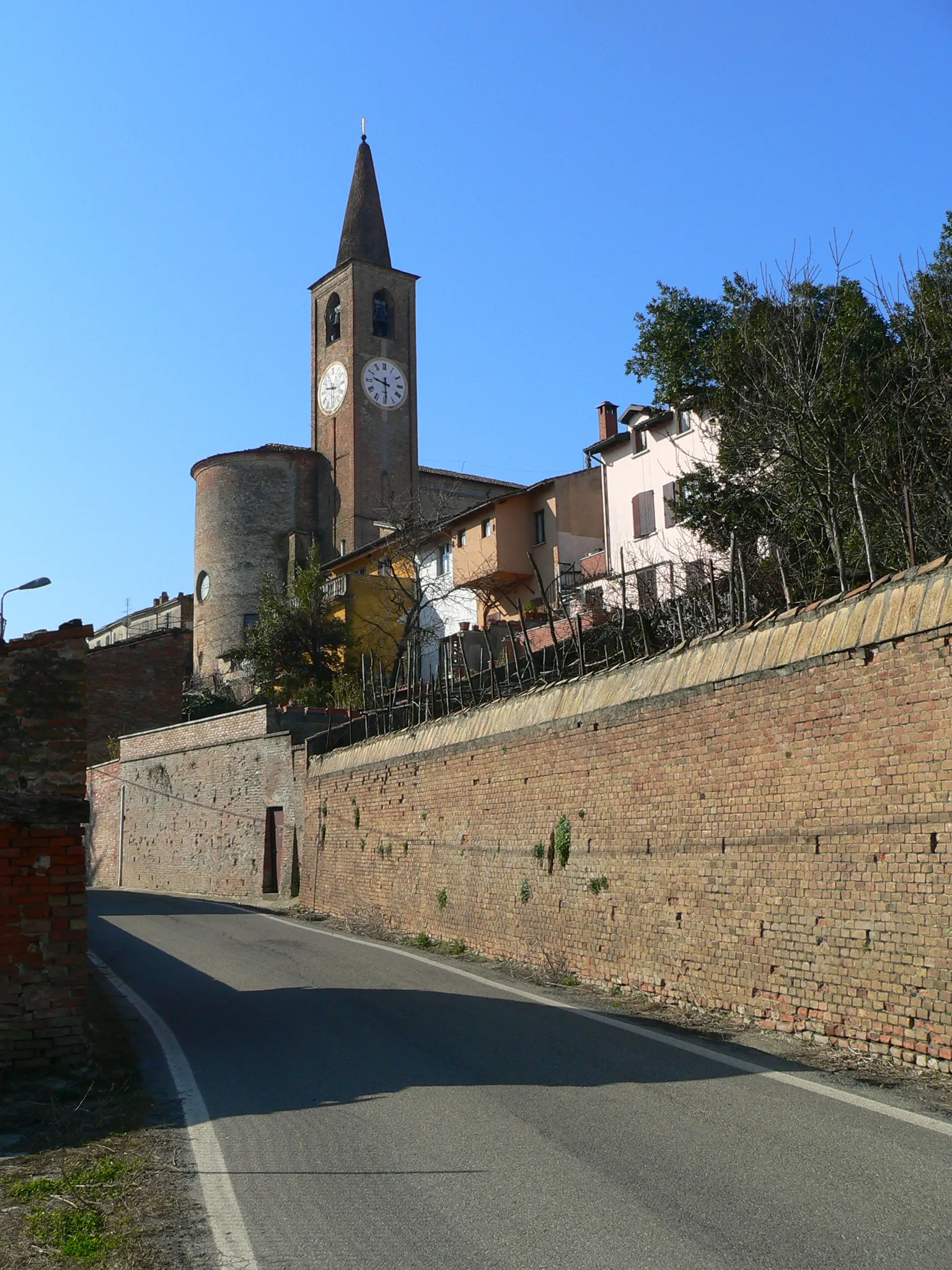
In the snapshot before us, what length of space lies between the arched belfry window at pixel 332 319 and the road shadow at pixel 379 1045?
2220 inches

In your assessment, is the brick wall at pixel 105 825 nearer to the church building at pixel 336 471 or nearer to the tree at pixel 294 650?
the tree at pixel 294 650

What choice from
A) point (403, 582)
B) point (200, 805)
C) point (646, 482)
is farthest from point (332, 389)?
point (200, 805)

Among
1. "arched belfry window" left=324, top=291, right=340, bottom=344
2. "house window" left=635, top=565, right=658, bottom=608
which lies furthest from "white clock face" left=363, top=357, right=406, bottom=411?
"house window" left=635, top=565, right=658, bottom=608

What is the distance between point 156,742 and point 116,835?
18.1 ft

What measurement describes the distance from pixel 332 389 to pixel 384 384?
2.92 meters

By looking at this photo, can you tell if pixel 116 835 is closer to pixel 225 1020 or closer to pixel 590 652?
pixel 590 652

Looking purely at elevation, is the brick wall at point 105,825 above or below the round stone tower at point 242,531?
below

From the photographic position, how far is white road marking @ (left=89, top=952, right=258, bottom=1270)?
17.0 ft

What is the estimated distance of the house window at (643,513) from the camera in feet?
122

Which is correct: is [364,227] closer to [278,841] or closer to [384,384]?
[384,384]

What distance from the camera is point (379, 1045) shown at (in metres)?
9.73

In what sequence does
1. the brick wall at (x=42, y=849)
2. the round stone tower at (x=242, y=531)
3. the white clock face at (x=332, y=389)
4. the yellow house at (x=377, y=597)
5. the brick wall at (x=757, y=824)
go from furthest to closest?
the white clock face at (x=332, y=389)
the round stone tower at (x=242, y=531)
the yellow house at (x=377, y=597)
the brick wall at (x=42, y=849)
the brick wall at (x=757, y=824)

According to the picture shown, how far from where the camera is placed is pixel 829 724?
30.9 ft

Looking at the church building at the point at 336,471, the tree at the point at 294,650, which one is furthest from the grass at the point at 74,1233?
the church building at the point at 336,471
